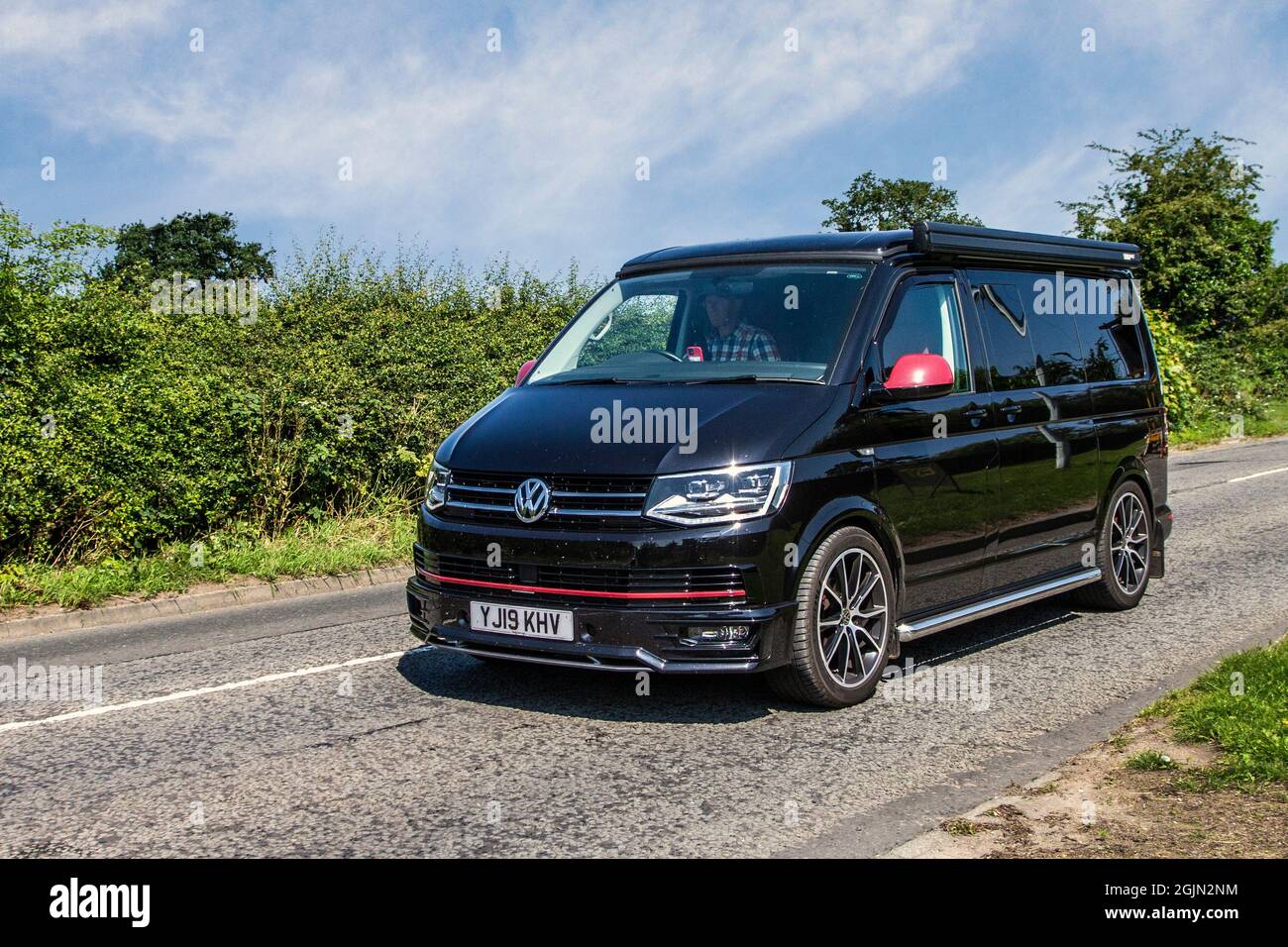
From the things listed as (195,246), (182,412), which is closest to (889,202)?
(195,246)

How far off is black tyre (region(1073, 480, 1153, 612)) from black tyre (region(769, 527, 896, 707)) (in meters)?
2.74

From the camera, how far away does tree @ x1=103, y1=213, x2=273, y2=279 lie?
203 ft

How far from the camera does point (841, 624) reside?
19.6ft

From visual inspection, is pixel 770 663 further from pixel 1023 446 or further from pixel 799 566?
pixel 1023 446

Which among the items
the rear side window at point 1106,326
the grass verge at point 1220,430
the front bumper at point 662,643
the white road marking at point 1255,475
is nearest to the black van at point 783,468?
the front bumper at point 662,643

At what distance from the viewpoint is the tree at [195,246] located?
61.8m

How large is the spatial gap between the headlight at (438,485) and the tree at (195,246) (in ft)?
190

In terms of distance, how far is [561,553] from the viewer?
5.61 metres

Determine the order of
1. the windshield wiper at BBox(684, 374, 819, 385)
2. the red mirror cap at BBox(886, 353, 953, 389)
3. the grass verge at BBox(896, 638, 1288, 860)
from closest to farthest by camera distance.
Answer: the grass verge at BBox(896, 638, 1288, 860) → the windshield wiper at BBox(684, 374, 819, 385) → the red mirror cap at BBox(886, 353, 953, 389)

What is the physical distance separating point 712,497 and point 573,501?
2.03 feet

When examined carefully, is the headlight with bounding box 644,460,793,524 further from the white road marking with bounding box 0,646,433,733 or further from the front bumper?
the white road marking with bounding box 0,646,433,733

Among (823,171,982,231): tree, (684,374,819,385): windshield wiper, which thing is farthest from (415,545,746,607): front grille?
(823,171,982,231): tree

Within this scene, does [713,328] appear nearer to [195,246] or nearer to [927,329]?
[927,329]
